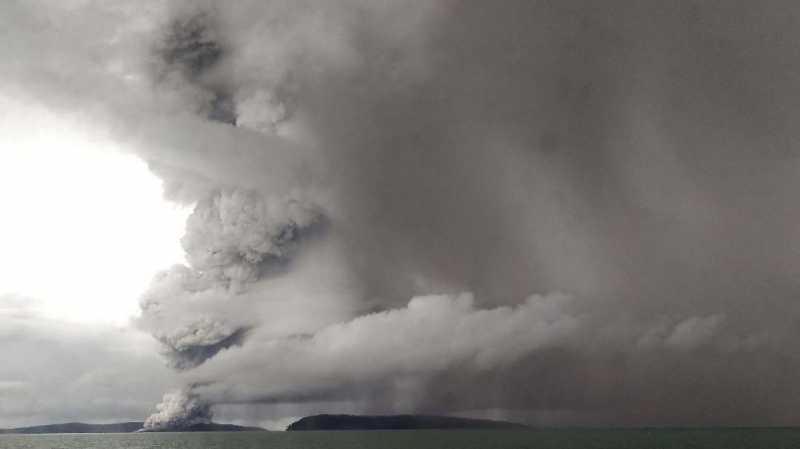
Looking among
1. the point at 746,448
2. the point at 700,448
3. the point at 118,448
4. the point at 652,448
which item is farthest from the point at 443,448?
the point at 118,448

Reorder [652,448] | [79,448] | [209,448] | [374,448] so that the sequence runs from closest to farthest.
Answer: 1. [652,448]
2. [374,448]
3. [209,448]
4. [79,448]

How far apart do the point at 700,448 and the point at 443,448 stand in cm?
6119

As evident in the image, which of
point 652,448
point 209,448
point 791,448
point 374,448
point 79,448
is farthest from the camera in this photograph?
point 79,448

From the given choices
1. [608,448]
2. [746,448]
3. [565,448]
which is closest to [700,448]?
[746,448]

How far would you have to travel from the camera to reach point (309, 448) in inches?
6722

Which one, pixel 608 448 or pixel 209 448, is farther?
pixel 209 448

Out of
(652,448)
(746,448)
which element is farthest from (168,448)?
(746,448)

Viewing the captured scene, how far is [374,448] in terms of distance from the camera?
530 ft

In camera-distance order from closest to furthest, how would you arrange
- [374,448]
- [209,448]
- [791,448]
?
[791,448] < [374,448] < [209,448]

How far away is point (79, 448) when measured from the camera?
198m

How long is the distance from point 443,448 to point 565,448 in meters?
31.9

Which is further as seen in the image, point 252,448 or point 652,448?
point 252,448

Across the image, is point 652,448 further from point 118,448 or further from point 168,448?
point 118,448

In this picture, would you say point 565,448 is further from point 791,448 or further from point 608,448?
Answer: point 791,448
